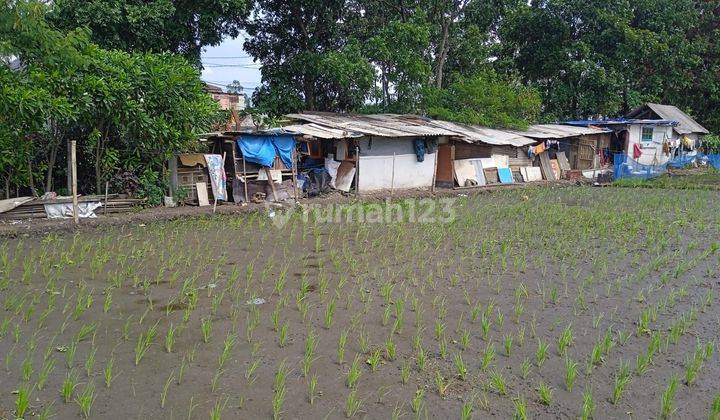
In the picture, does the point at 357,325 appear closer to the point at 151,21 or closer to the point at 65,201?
the point at 65,201

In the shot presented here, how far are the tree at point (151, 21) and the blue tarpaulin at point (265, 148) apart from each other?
3670 millimetres

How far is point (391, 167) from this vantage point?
55.8 ft

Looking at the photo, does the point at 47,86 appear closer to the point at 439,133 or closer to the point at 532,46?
the point at 439,133

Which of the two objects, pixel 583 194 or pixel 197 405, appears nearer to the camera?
pixel 197 405

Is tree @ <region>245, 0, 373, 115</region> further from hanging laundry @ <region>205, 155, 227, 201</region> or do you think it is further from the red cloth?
the red cloth

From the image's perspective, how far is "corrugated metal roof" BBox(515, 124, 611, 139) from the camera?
21141 mm

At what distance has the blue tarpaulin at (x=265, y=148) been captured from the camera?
1347 cm

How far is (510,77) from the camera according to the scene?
27.4 m

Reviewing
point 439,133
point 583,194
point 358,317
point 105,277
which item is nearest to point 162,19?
point 439,133

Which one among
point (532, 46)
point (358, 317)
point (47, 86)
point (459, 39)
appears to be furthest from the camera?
point (532, 46)

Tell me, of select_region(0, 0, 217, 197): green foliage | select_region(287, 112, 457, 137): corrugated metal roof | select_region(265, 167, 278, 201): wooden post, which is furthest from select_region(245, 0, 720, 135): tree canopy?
select_region(0, 0, 217, 197): green foliage

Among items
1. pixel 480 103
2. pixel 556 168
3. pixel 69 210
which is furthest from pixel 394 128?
pixel 69 210

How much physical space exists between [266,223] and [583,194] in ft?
34.3

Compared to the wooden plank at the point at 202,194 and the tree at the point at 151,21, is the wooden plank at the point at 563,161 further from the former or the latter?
the wooden plank at the point at 202,194
